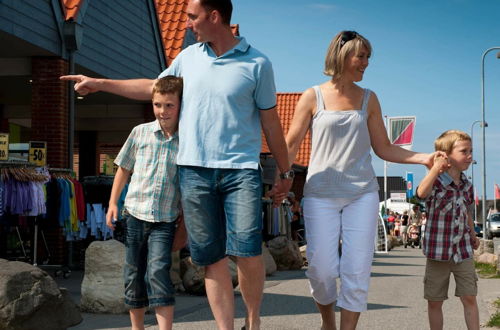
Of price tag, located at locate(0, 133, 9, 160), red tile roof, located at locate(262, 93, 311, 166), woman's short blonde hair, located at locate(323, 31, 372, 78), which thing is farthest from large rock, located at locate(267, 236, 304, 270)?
red tile roof, located at locate(262, 93, 311, 166)

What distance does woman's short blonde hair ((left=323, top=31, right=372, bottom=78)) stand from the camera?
539 centimetres

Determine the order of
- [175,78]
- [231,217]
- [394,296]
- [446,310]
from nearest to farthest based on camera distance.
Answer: [231,217] → [175,78] → [446,310] → [394,296]

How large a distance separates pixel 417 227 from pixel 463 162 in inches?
1160

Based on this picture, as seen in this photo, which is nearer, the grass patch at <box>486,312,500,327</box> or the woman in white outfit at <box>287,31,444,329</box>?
the woman in white outfit at <box>287,31,444,329</box>

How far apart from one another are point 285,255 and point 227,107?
12.8 m

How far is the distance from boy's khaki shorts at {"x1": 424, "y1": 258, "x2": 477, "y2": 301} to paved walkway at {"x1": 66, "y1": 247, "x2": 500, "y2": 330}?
1.49 metres

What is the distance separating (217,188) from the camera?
476cm

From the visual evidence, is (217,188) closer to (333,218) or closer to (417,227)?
(333,218)

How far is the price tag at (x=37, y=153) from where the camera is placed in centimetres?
1434

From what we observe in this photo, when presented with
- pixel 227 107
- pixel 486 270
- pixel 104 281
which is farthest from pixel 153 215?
pixel 486 270

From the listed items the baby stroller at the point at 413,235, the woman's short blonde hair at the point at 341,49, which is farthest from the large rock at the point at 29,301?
the baby stroller at the point at 413,235

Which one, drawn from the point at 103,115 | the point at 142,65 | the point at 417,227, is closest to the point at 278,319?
the point at 142,65

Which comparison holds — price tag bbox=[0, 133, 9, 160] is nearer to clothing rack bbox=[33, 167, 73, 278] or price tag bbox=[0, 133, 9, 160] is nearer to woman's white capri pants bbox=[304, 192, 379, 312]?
clothing rack bbox=[33, 167, 73, 278]

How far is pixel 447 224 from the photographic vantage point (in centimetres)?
620
